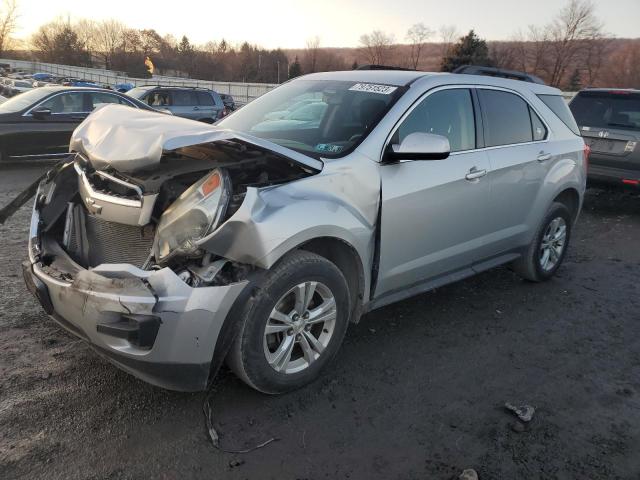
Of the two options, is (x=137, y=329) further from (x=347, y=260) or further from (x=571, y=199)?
(x=571, y=199)

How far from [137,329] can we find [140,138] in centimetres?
98

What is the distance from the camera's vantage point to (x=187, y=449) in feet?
8.20

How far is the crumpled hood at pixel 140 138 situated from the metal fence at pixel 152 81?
1555 centimetres

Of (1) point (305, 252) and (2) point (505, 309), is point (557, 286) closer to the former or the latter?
(2) point (505, 309)

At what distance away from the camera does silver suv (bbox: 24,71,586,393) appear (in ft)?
8.09

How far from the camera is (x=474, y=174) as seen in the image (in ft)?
12.4

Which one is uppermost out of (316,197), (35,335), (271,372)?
(316,197)

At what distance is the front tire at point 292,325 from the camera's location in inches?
104

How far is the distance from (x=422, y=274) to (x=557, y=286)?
6.98 ft

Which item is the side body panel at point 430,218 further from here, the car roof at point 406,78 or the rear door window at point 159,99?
the rear door window at point 159,99

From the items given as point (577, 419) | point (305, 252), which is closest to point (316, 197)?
point (305, 252)

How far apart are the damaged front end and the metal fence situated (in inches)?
626

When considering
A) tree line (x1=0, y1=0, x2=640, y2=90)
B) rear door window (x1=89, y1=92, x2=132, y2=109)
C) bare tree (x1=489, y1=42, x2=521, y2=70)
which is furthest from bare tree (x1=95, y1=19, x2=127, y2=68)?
rear door window (x1=89, y1=92, x2=132, y2=109)

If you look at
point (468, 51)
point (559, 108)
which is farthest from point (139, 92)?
point (468, 51)
